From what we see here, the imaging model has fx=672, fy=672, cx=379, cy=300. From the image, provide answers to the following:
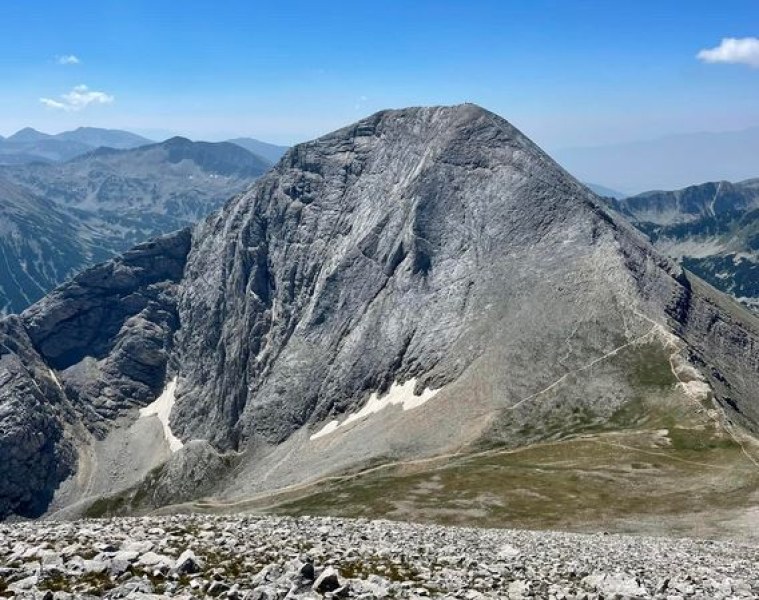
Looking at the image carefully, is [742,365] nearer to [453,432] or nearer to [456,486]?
[453,432]

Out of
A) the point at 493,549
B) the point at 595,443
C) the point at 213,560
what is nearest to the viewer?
the point at 213,560

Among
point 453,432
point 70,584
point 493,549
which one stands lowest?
point 453,432

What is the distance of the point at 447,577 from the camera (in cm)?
2856

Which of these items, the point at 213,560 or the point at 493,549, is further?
the point at 493,549

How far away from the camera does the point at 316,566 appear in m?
28.4

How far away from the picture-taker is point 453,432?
171 meters

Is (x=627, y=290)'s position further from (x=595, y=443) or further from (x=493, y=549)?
(x=493, y=549)

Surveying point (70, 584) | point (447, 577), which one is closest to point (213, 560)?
point (70, 584)

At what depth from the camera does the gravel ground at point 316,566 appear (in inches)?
934

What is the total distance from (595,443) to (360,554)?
12069 centimetres

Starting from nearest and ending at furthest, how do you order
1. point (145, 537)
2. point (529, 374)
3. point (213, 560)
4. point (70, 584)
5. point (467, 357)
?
point (70, 584) < point (213, 560) < point (145, 537) < point (529, 374) < point (467, 357)

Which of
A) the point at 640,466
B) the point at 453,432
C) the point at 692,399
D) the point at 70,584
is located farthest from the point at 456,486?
the point at 70,584

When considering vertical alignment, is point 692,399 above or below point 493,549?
below

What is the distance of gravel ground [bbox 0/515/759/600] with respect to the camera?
23.7 m
